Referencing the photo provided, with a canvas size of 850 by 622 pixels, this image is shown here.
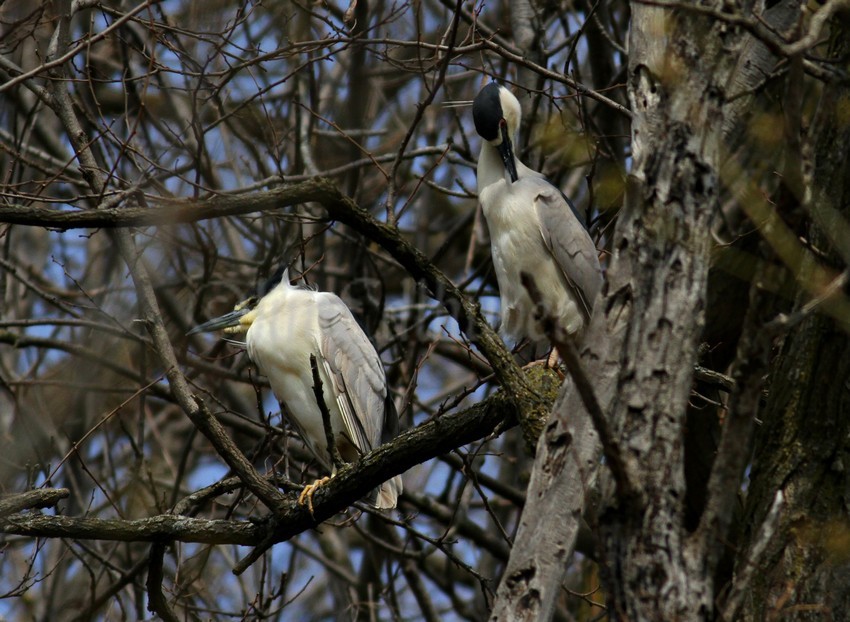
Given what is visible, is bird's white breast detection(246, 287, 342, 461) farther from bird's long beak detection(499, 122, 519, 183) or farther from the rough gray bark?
the rough gray bark

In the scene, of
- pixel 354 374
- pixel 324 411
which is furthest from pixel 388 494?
pixel 324 411

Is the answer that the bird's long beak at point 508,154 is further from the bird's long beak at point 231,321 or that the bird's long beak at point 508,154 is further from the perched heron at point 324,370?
the bird's long beak at point 231,321

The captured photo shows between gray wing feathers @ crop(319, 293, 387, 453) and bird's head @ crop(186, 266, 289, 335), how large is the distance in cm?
39

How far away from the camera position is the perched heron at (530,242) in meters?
5.35

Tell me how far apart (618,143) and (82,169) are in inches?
138

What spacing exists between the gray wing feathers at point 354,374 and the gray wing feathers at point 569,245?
116 cm

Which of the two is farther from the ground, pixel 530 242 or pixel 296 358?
pixel 530 242

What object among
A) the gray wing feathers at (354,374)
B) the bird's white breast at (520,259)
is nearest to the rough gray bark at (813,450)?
the bird's white breast at (520,259)


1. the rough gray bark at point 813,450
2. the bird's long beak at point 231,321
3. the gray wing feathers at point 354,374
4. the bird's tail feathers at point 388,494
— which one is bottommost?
the rough gray bark at point 813,450

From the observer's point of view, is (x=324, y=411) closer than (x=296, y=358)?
Yes

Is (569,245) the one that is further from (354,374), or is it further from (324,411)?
(324,411)

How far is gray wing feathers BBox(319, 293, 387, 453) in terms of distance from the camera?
5.56 metres

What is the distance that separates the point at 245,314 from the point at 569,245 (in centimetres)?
197

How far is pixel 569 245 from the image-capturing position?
17.6 ft
